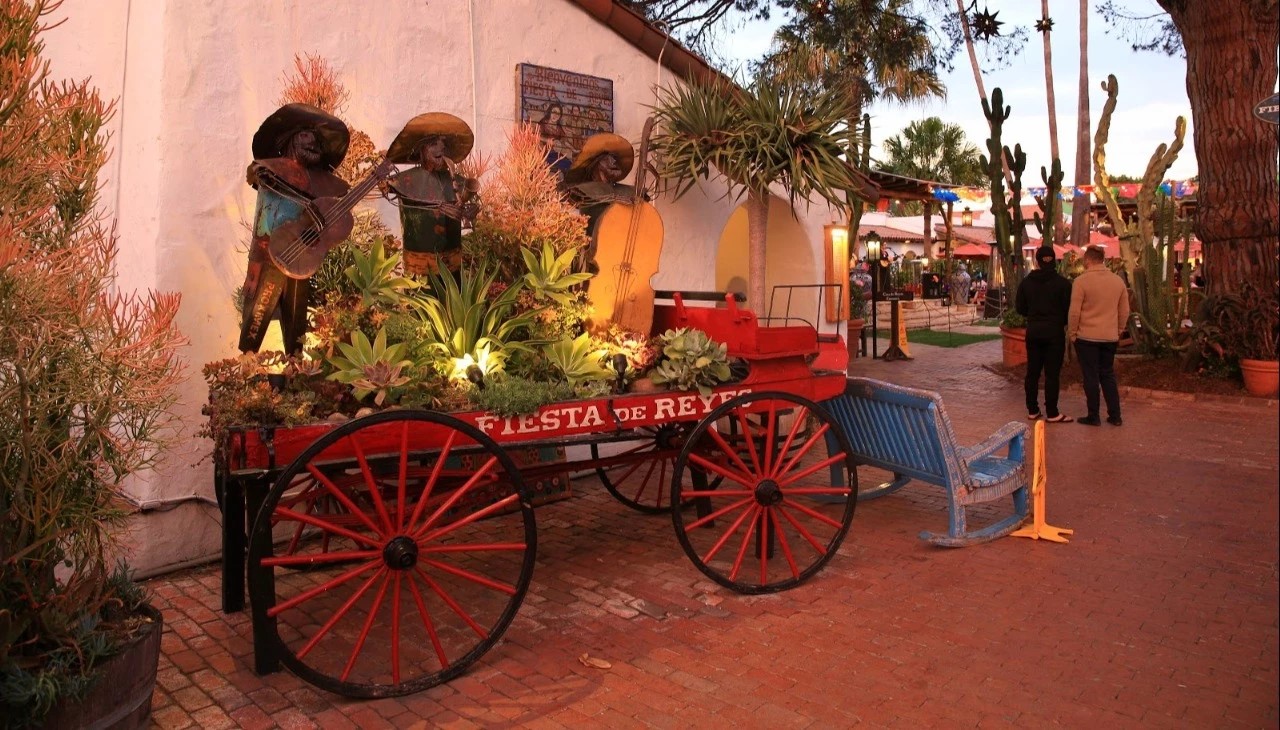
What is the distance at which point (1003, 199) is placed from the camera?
15195mm

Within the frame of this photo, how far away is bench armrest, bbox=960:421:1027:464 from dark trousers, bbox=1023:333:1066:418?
350 centimetres

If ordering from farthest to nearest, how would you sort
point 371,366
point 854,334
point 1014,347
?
point 854,334 → point 1014,347 → point 371,366

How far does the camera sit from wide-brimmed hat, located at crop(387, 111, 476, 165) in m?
4.67

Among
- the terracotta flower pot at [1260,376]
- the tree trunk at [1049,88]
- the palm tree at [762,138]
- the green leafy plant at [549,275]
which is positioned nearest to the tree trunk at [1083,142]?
the tree trunk at [1049,88]

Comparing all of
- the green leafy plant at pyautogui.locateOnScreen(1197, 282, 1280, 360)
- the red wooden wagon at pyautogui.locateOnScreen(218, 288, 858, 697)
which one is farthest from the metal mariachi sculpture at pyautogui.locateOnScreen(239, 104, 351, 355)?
the green leafy plant at pyautogui.locateOnScreen(1197, 282, 1280, 360)

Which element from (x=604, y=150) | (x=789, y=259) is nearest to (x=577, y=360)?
(x=604, y=150)

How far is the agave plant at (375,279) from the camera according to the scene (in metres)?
4.18

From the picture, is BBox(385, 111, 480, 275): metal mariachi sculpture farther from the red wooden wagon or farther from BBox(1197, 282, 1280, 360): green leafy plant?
BBox(1197, 282, 1280, 360): green leafy plant

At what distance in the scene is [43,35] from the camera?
4.88 m

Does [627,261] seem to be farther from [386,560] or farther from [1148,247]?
[1148,247]

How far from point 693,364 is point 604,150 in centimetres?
147

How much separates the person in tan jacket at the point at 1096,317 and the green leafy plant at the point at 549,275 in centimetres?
633

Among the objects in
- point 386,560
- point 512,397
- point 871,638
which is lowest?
A: point 871,638

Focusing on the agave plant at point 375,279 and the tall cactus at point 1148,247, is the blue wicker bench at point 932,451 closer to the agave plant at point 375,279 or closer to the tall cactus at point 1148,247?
the agave plant at point 375,279
